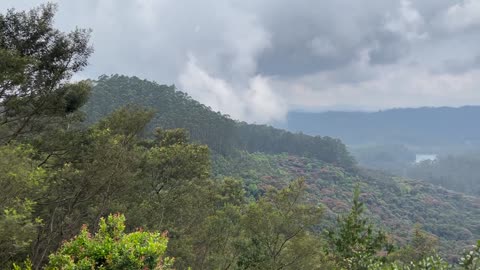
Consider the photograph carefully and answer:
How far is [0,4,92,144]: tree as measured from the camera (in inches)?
544

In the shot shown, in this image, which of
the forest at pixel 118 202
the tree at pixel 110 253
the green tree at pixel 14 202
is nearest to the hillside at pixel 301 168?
the forest at pixel 118 202

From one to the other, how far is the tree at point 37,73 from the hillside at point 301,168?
58092mm

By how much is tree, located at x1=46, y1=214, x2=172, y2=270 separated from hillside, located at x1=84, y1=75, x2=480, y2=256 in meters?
66.0

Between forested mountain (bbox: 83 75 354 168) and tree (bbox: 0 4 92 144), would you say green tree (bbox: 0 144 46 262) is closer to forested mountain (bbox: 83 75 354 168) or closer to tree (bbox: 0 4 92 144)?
tree (bbox: 0 4 92 144)

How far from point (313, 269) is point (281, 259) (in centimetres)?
138

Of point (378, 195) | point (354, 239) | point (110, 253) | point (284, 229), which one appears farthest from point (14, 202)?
point (378, 195)

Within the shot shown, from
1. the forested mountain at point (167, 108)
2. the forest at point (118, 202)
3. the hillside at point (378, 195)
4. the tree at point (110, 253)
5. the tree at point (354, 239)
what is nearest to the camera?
the tree at point (110, 253)

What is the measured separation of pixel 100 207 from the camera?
16469 mm

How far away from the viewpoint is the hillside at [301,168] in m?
84.6

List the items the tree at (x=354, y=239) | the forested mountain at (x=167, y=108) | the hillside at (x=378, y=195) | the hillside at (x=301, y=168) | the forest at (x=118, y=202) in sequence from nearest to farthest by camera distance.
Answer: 1. the forest at (x=118, y=202)
2. the tree at (x=354, y=239)
3. the forested mountain at (x=167, y=108)
4. the hillside at (x=301, y=168)
5. the hillside at (x=378, y=195)

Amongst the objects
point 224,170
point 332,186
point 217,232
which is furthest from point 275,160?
point 217,232

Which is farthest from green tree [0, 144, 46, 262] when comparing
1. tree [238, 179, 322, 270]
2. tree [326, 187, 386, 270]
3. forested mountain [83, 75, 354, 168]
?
forested mountain [83, 75, 354, 168]

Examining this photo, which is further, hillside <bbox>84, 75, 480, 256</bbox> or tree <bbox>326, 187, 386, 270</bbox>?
hillside <bbox>84, 75, 480, 256</bbox>

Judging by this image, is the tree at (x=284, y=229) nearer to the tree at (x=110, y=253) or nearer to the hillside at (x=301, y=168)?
the tree at (x=110, y=253)
